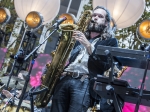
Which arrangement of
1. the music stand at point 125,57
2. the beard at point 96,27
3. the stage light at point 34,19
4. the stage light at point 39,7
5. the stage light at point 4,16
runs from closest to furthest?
the music stand at point 125,57
the beard at point 96,27
the stage light at point 34,19
the stage light at point 39,7
the stage light at point 4,16

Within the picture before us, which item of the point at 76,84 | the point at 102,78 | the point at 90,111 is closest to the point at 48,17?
the point at 90,111

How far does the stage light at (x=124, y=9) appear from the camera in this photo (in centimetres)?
504

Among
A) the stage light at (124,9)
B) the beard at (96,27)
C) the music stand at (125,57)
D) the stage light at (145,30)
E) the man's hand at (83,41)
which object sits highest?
the stage light at (124,9)

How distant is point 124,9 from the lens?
507 cm

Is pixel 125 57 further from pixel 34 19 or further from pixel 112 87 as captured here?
pixel 34 19

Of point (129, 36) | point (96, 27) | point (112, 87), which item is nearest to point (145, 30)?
point (96, 27)

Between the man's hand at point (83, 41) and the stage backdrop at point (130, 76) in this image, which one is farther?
the stage backdrop at point (130, 76)

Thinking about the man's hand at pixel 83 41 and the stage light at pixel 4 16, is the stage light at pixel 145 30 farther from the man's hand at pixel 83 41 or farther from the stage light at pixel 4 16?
the stage light at pixel 4 16

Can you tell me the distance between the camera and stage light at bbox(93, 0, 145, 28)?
504 cm

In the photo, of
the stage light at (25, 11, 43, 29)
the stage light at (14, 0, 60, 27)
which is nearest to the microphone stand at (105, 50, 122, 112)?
the stage light at (25, 11, 43, 29)

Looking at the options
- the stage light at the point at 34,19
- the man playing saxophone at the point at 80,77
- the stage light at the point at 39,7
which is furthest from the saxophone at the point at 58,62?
the stage light at the point at 39,7

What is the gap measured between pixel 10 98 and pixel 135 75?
7.34 feet

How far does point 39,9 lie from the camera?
6.19 meters

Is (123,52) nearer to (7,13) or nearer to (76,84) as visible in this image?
(76,84)
